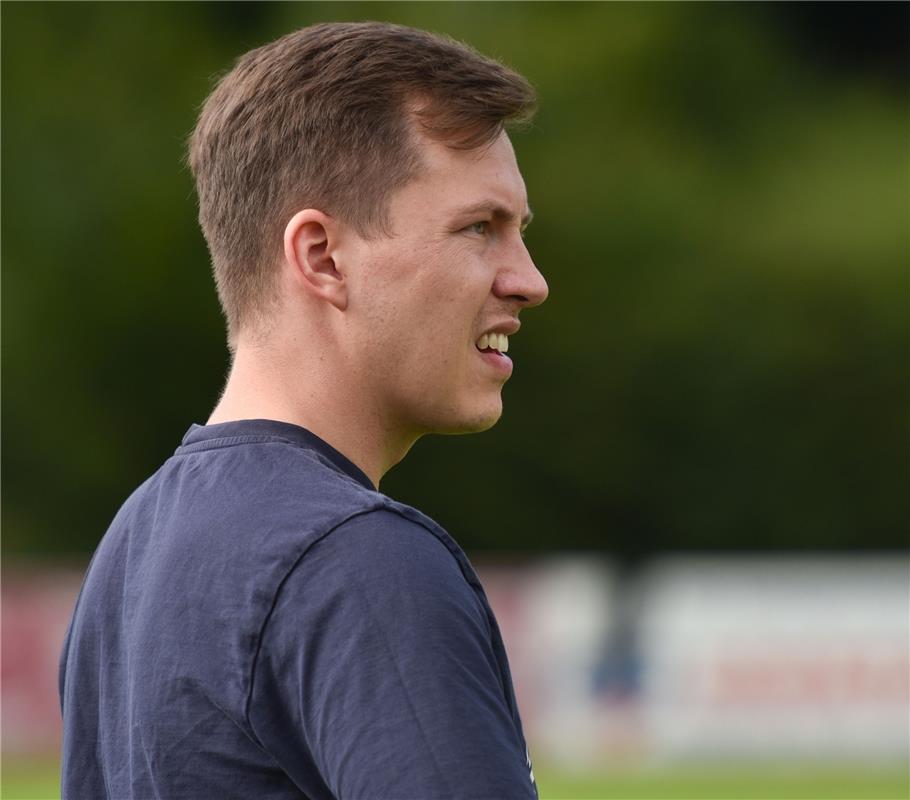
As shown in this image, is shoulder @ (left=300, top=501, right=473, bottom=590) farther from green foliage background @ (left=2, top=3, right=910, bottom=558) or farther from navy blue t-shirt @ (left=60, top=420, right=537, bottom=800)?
green foliage background @ (left=2, top=3, right=910, bottom=558)

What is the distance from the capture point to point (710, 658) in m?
13.6

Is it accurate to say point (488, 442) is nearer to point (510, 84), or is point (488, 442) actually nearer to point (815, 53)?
point (815, 53)

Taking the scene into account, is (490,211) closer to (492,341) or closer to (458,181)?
(458,181)

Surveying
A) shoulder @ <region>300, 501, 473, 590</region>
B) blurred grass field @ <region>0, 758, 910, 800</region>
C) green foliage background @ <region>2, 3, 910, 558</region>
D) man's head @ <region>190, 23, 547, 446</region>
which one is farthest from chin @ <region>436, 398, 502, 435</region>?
green foliage background @ <region>2, 3, 910, 558</region>

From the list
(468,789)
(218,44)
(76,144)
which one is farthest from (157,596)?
(218,44)

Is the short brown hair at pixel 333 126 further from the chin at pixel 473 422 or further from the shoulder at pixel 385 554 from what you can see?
the shoulder at pixel 385 554

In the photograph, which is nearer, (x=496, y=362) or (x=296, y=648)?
(x=296, y=648)

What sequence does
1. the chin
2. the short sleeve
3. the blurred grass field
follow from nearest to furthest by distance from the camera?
the short sleeve < the chin < the blurred grass field

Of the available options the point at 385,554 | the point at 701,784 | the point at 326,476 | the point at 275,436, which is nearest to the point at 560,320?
the point at 701,784

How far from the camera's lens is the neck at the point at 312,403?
6.09 feet

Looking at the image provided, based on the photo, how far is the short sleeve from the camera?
1.48 metres

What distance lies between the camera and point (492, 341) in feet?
6.49

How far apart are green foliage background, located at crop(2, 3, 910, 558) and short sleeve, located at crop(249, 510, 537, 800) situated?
18186 mm

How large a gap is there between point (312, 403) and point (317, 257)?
0.18 m
